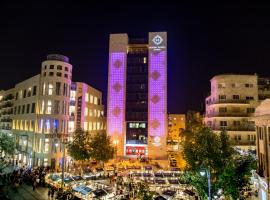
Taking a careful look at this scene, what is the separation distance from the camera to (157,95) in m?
69.8

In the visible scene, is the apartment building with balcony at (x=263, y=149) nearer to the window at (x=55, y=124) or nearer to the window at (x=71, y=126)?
the window at (x=55, y=124)

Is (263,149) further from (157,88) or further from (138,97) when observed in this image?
(138,97)

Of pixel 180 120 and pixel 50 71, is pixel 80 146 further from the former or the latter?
pixel 180 120

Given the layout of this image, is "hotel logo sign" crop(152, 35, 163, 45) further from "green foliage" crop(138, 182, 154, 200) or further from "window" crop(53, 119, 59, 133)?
"green foliage" crop(138, 182, 154, 200)

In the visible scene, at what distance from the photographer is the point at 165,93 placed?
69.6 metres

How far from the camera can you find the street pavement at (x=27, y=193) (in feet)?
102

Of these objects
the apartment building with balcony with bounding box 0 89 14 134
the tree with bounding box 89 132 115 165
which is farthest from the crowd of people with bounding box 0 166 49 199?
the apartment building with balcony with bounding box 0 89 14 134

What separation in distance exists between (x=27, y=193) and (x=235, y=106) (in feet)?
141

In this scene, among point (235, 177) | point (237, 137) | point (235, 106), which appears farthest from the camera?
point (235, 106)

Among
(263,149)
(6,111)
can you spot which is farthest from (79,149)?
(6,111)

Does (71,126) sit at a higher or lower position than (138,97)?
lower

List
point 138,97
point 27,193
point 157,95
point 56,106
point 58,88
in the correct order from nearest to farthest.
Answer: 1. point 27,193
2. point 56,106
3. point 58,88
4. point 157,95
5. point 138,97

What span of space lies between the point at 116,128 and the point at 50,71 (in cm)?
2540

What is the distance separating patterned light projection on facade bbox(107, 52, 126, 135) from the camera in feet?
232
